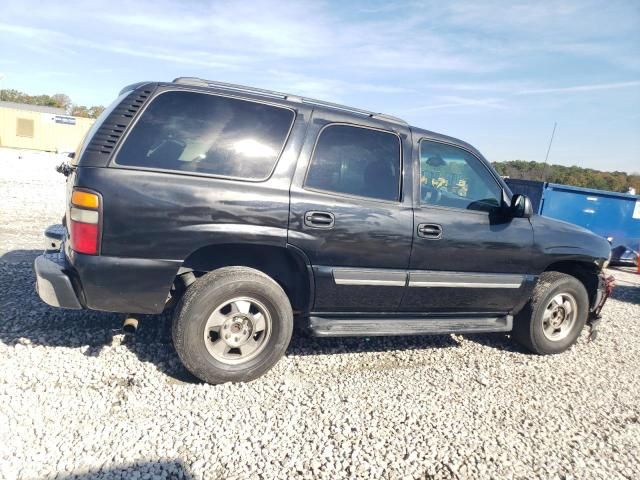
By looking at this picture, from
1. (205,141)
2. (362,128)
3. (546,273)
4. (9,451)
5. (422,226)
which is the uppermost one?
(362,128)

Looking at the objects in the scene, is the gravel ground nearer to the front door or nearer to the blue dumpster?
the front door

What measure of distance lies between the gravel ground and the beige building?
41481 mm

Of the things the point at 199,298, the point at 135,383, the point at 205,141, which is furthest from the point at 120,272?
the point at 205,141

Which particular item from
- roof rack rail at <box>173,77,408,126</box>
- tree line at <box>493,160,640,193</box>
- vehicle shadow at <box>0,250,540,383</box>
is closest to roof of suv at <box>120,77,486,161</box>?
roof rack rail at <box>173,77,408,126</box>

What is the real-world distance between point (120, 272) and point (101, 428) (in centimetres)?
95

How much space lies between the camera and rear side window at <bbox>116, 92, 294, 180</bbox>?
3.13m

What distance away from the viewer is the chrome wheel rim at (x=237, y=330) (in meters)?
3.34

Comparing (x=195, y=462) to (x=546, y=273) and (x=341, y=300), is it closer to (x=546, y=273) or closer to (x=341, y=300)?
(x=341, y=300)

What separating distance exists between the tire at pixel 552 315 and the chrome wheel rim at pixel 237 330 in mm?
2639

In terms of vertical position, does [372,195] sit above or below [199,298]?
above

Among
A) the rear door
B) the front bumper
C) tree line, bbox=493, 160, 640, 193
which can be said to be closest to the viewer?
the front bumper

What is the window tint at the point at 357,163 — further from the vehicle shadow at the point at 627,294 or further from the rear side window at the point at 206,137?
the vehicle shadow at the point at 627,294

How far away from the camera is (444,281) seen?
396cm

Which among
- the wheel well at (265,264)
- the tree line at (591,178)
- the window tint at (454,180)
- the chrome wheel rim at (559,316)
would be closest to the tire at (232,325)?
the wheel well at (265,264)
